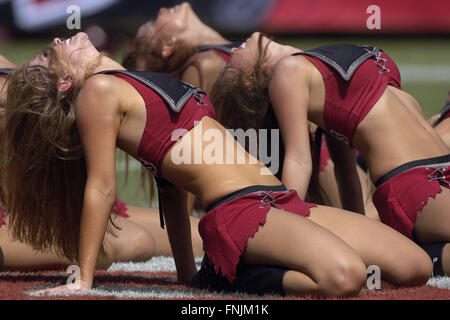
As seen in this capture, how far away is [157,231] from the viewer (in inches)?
187

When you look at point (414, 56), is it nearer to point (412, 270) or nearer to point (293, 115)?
point (293, 115)

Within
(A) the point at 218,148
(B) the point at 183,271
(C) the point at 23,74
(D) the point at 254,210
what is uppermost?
(C) the point at 23,74

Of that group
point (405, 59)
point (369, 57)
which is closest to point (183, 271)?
point (369, 57)

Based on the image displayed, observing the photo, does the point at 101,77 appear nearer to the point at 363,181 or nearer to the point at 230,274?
the point at 230,274

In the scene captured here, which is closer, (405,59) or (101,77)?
(101,77)

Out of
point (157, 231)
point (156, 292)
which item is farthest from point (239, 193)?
point (157, 231)

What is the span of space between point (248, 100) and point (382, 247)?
41.5 inches

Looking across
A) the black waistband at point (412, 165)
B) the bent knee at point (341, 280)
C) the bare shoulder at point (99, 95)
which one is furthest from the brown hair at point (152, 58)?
the bent knee at point (341, 280)

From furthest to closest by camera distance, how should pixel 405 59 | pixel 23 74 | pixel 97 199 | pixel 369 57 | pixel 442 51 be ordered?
pixel 442 51 < pixel 405 59 < pixel 369 57 < pixel 23 74 < pixel 97 199

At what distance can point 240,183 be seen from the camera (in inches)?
130

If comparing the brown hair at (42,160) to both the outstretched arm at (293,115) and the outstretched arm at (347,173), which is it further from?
the outstretched arm at (347,173)

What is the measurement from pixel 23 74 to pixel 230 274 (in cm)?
121

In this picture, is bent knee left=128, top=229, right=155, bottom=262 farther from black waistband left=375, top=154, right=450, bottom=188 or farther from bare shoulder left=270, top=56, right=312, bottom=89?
black waistband left=375, top=154, right=450, bottom=188

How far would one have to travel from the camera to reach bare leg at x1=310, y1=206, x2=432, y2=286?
132 inches
